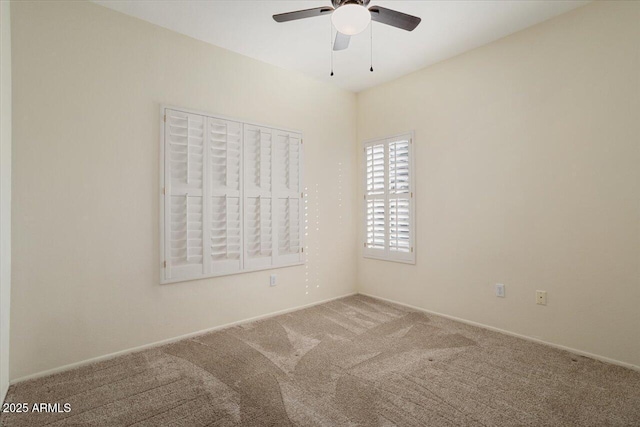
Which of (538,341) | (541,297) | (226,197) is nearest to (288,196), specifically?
(226,197)

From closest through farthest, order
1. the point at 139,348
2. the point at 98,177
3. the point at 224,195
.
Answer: the point at 98,177
the point at 139,348
the point at 224,195

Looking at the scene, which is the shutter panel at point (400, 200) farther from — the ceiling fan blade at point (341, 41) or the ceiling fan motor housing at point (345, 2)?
the ceiling fan motor housing at point (345, 2)

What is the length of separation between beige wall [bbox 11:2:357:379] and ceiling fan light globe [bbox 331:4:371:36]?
162cm

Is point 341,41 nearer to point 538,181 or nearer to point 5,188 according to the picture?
point 538,181

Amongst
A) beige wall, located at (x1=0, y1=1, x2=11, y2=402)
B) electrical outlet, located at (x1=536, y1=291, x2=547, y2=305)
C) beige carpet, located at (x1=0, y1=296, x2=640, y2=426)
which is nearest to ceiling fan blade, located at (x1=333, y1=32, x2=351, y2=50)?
beige wall, located at (x1=0, y1=1, x2=11, y2=402)

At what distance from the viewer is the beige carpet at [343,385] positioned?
177 cm

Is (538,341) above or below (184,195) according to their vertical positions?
below

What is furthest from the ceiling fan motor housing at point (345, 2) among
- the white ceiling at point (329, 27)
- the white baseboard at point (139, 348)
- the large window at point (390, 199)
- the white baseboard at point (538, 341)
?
the white baseboard at point (538, 341)

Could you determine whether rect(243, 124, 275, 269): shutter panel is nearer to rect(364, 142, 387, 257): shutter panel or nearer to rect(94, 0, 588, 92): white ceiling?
rect(94, 0, 588, 92): white ceiling

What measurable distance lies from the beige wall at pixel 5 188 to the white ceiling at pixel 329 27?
2.38ft

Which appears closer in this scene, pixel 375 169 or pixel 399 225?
pixel 399 225

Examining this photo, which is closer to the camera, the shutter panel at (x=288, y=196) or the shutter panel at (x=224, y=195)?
the shutter panel at (x=224, y=195)

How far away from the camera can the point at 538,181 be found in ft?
8.99

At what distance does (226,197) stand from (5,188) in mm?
1509
